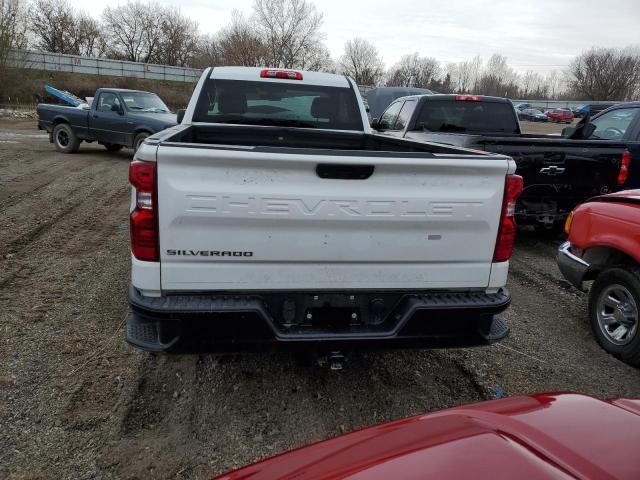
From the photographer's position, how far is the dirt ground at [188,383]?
259 centimetres

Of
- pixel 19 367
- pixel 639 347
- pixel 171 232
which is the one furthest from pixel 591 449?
pixel 19 367

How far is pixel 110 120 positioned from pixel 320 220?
41.1 feet

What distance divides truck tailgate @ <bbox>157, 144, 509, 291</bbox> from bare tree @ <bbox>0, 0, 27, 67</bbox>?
3230cm

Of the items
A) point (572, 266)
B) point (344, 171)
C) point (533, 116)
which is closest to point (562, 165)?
point (572, 266)

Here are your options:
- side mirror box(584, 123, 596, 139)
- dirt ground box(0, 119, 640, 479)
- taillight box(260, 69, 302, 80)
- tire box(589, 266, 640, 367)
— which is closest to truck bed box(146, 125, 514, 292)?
dirt ground box(0, 119, 640, 479)

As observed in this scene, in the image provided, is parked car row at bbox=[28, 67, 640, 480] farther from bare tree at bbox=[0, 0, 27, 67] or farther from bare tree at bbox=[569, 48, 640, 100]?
bare tree at bbox=[569, 48, 640, 100]

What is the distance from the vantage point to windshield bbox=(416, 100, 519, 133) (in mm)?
8101

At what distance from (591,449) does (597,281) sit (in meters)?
3.08

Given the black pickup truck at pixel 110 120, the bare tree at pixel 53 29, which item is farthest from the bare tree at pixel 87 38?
the black pickup truck at pixel 110 120

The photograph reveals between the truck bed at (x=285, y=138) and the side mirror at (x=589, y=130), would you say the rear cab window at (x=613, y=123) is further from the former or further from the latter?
the truck bed at (x=285, y=138)

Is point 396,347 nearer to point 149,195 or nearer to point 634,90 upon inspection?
point 149,195

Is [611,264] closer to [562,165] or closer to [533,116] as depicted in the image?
[562,165]

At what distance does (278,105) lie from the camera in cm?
540

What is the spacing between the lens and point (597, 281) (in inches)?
160
